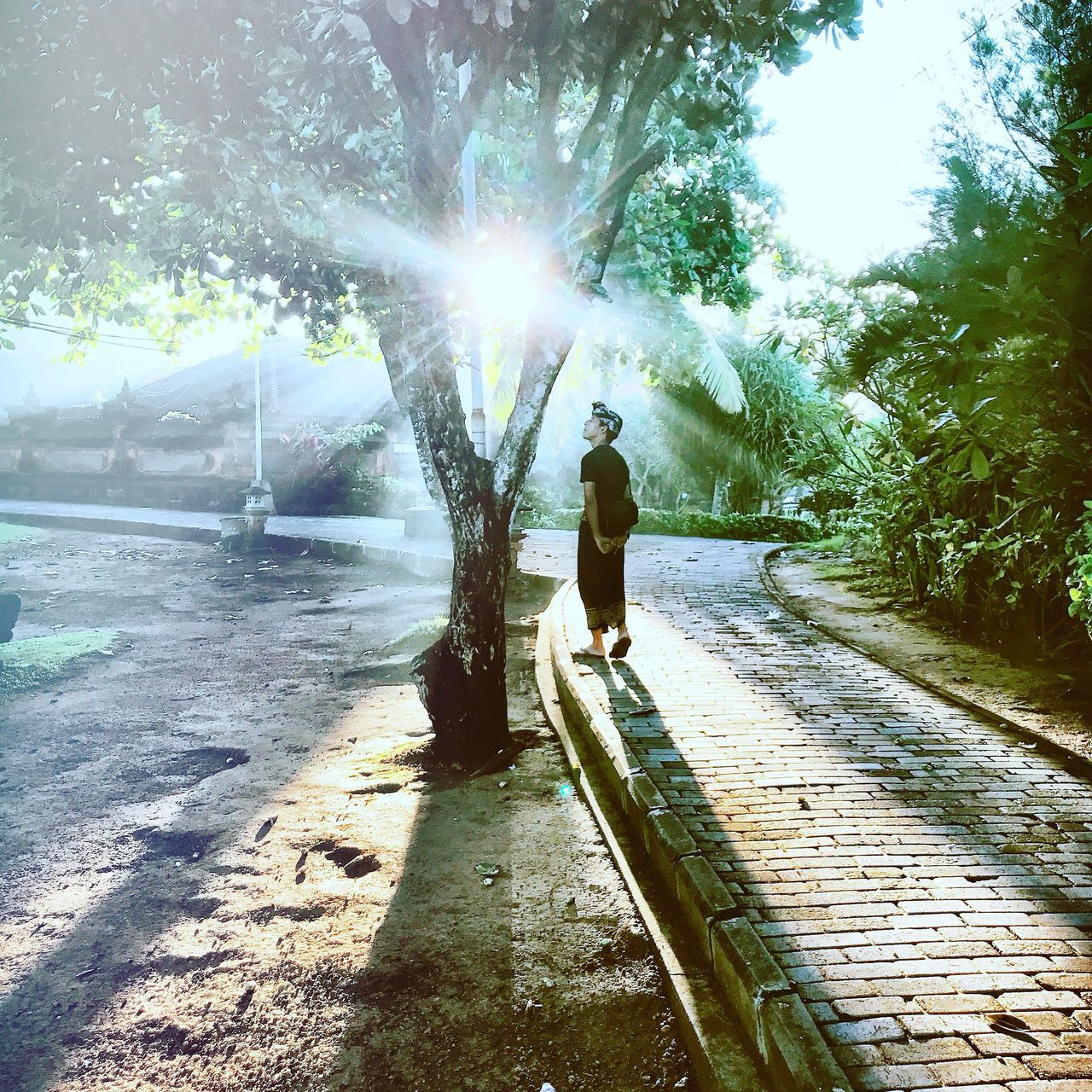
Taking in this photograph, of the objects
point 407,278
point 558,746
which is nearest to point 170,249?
point 407,278

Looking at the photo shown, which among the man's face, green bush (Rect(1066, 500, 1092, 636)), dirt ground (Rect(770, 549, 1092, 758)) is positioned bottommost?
dirt ground (Rect(770, 549, 1092, 758))

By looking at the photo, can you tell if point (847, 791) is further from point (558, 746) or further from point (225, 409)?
point (225, 409)

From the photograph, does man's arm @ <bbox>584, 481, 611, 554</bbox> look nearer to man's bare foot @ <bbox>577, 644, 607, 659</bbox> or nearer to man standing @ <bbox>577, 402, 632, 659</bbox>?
man standing @ <bbox>577, 402, 632, 659</bbox>

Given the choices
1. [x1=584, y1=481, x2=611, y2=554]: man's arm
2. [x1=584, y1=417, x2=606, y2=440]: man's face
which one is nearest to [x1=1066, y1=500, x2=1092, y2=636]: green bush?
[x1=584, y1=481, x2=611, y2=554]: man's arm

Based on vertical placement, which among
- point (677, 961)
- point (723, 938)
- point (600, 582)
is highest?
point (600, 582)

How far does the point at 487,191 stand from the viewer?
10609mm

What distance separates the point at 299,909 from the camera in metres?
4.16

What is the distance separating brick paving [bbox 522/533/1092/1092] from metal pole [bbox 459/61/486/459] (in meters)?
3.45

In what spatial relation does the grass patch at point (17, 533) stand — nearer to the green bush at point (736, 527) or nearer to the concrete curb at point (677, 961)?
the green bush at point (736, 527)

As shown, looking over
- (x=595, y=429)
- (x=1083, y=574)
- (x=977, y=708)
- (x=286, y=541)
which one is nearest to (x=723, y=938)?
(x=1083, y=574)

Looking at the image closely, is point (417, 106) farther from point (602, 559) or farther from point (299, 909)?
point (299, 909)

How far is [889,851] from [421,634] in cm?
687

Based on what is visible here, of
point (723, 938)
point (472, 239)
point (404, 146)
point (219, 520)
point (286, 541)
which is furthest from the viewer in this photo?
point (219, 520)

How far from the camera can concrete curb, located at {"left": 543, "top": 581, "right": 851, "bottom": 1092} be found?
2.55 metres
